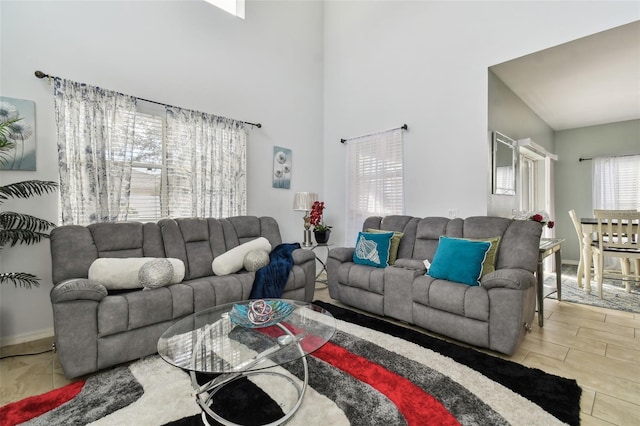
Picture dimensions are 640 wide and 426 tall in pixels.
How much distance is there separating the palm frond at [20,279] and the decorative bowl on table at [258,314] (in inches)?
68.4

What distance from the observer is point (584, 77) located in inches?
145

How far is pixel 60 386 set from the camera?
1.88m

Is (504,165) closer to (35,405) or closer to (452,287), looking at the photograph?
(452,287)

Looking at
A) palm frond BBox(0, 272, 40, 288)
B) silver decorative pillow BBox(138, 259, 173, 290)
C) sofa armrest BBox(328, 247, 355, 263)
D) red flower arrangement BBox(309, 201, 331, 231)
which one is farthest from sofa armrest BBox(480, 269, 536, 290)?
palm frond BBox(0, 272, 40, 288)

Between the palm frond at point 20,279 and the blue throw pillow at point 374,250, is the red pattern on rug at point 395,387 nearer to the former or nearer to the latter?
the blue throw pillow at point 374,250

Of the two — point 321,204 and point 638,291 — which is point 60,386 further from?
point 638,291

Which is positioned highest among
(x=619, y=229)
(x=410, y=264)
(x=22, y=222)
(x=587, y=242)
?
(x=22, y=222)

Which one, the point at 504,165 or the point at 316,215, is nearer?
the point at 504,165

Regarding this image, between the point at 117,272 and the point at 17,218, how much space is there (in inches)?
39.7

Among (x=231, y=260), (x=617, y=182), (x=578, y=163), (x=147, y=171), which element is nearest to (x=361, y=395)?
(x=231, y=260)

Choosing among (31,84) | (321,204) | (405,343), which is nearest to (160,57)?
(31,84)

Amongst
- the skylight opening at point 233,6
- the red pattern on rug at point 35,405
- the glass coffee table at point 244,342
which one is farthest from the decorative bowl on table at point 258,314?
the skylight opening at point 233,6

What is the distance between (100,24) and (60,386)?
10.2 ft

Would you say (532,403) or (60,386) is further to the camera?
(60,386)
